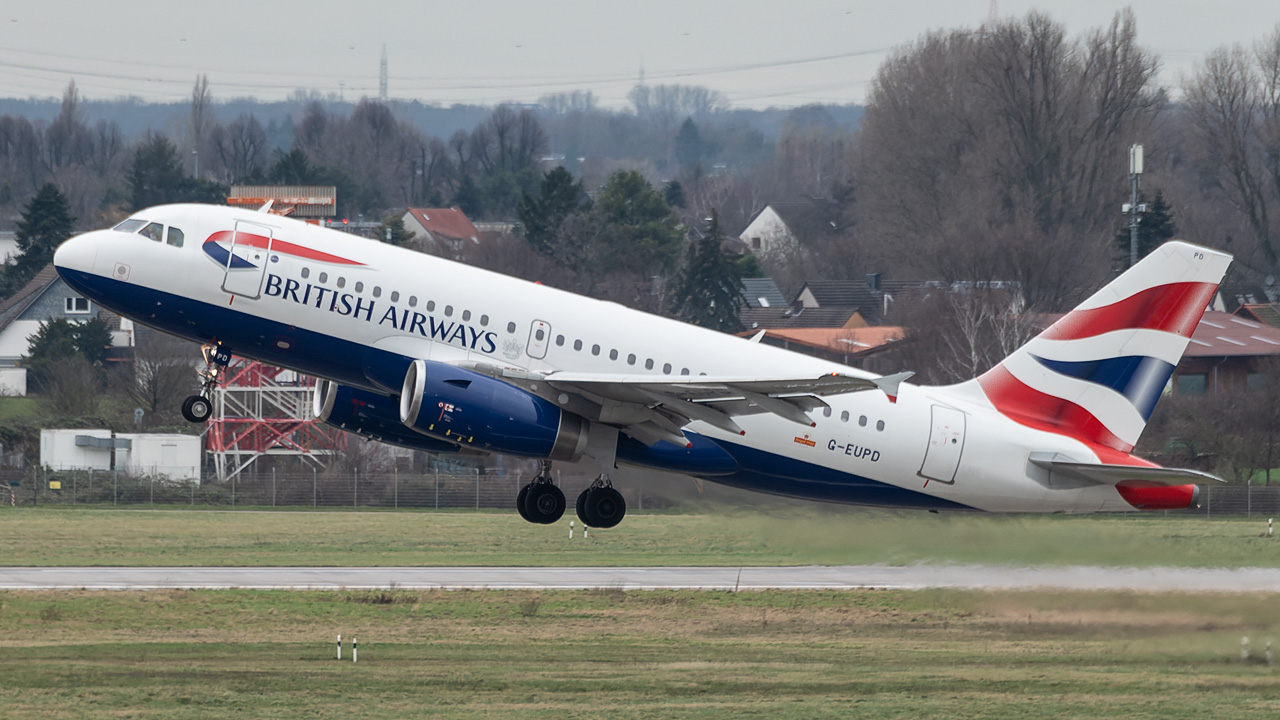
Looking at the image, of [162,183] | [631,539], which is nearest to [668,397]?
[631,539]

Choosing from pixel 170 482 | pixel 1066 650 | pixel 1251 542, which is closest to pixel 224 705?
pixel 1066 650

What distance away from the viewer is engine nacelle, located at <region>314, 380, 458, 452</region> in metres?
37.8

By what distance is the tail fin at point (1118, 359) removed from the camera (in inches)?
1495

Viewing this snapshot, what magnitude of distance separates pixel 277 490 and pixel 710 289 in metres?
46.2

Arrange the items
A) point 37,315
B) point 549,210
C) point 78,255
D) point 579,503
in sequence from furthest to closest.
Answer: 1. point 549,210
2. point 37,315
3. point 579,503
4. point 78,255

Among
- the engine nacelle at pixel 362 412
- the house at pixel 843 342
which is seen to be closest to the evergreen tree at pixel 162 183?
the house at pixel 843 342

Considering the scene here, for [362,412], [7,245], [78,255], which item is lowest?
[362,412]

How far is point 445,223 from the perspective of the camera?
164 metres

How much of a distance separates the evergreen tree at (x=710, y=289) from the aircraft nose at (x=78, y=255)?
81641mm

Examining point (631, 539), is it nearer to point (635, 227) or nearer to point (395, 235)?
Result: point (395, 235)

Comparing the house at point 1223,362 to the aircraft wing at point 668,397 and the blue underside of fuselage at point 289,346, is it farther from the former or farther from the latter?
the aircraft wing at point 668,397

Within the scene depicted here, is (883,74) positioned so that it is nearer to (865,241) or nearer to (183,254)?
(865,241)

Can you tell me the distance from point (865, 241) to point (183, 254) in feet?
359

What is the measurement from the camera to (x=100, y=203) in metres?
160
